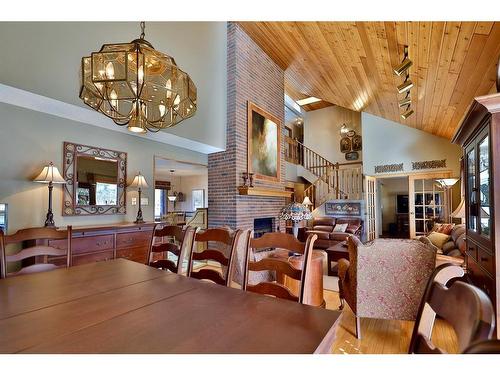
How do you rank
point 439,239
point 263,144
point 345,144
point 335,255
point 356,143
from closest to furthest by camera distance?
1. point 439,239
2. point 335,255
3. point 263,144
4. point 356,143
5. point 345,144

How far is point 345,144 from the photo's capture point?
32.4 feet

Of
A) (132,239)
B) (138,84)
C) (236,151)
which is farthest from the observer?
(236,151)

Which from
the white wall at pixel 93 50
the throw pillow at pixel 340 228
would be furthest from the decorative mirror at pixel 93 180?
the throw pillow at pixel 340 228

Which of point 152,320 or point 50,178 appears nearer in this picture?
point 152,320

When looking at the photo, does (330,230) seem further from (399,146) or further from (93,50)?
(93,50)

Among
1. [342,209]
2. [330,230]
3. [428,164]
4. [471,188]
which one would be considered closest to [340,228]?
[330,230]

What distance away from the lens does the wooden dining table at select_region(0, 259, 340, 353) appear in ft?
2.75

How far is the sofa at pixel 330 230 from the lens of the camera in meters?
6.37

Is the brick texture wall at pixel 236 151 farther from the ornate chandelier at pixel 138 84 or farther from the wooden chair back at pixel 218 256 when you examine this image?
the wooden chair back at pixel 218 256

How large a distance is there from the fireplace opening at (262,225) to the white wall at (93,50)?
172cm

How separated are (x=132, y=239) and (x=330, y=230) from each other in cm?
560

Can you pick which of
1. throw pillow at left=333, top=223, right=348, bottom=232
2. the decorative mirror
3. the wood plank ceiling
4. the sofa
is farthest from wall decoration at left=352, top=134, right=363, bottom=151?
the decorative mirror

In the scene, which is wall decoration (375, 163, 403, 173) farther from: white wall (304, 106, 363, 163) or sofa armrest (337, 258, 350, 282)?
sofa armrest (337, 258, 350, 282)
